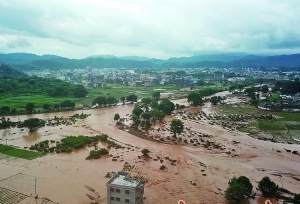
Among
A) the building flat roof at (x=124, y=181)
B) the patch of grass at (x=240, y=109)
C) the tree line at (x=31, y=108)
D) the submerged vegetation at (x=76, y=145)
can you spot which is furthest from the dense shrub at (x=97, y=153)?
the patch of grass at (x=240, y=109)

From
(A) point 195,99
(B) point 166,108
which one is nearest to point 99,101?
(B) point 166,108

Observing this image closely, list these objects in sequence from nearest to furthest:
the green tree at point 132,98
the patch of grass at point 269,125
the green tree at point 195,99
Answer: the patch of grass at point 269,125
the green tree at point 195,99
the green tree at point 132,98

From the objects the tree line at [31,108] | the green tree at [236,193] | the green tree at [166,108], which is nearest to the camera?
the green tree at [236,193]

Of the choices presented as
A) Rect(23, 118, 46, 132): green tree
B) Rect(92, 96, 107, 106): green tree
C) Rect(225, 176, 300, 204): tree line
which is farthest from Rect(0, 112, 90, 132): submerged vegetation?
Rect(225, 176, 300, 204): tree line

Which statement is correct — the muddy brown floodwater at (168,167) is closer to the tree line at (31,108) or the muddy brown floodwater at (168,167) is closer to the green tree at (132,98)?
the tree line at (31,108)

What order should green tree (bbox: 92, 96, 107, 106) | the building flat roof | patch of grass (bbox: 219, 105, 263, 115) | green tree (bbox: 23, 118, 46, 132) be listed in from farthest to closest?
green tree (bbox: 92, 96, 107, 106), patch of grass (bbox: 219, 105, 263, 115), green tree (bbox: 23, 118, 46, 132), the building flat roof

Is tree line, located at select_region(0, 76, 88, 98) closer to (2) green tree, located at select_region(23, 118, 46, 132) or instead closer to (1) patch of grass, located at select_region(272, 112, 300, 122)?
(2) green tree, located at select_region(23, 118, 46, 132)

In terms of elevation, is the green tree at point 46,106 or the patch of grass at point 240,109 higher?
the green tree at point 46,106
